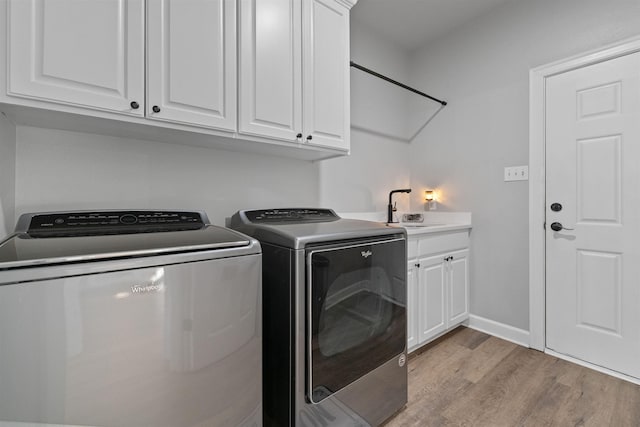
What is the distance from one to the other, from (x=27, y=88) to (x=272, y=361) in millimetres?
1320

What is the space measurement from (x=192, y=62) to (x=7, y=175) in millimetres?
803

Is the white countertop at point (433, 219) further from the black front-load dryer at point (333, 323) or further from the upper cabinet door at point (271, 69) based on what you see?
the upper cabinet door at point (271, 69)

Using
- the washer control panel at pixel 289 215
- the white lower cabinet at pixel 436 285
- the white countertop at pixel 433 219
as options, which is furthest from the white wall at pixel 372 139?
the white lower cabinet at pixel 436 285

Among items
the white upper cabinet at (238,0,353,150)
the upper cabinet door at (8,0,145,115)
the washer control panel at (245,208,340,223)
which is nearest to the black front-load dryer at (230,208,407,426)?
the washer control panel at (245,208,340,223)

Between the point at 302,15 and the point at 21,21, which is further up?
the point at 302,15

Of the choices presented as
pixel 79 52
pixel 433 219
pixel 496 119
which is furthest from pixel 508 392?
pixel 79 52

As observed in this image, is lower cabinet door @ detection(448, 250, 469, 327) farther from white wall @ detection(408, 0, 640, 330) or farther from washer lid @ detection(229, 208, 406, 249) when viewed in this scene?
washer lid @ detection(229, 208, 406, 249)

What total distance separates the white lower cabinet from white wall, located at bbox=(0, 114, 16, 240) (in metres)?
1.97

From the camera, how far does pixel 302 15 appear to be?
5.21 ft

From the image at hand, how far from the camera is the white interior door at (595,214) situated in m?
1.80

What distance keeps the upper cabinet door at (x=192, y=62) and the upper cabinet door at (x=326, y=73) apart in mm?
430

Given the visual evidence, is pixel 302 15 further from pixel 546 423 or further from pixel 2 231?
pixel 546 423

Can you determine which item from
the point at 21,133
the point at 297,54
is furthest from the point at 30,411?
the point at 297,54

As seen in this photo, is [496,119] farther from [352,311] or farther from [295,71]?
[352,311]
